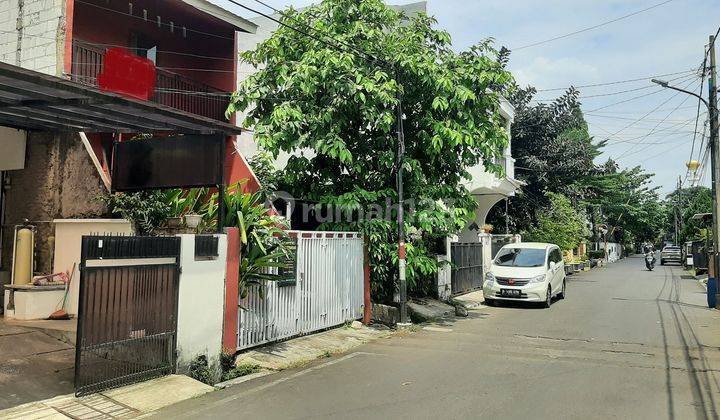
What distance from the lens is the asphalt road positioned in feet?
18.2

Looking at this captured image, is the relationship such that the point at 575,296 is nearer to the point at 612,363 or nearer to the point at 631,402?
the point at 612,363

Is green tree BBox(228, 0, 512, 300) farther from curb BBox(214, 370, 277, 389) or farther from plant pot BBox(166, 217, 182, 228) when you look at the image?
curb BBox(214, 370, 277, 389)

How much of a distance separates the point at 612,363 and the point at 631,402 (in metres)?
2.20

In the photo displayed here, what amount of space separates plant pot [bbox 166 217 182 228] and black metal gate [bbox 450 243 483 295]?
10060 mm

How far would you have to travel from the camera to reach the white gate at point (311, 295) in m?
8.21

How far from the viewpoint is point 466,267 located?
1811 centimetres

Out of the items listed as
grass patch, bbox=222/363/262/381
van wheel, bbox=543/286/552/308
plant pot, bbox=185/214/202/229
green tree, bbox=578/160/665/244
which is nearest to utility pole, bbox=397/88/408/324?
grass patch, bbox=222/363/262/381

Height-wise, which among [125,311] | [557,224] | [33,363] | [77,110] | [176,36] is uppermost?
[176,36]

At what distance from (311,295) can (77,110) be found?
4889 millimetres

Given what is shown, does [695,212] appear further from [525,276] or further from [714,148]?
[525,276]

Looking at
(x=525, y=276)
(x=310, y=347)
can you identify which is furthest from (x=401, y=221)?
(x=525, y=276)

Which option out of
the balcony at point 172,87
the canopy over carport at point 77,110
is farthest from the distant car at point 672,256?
the canopy over carport at point 77,110

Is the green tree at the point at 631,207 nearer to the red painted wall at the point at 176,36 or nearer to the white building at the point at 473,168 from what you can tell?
the white building at the point at 473,168

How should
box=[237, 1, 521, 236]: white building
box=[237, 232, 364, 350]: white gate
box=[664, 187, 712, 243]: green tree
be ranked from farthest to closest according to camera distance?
box=[664, 187, 712, 243]: green tree, box=[237, 1, 521, 236]: white building, box=[237, 232, 364, 350]: white gate
